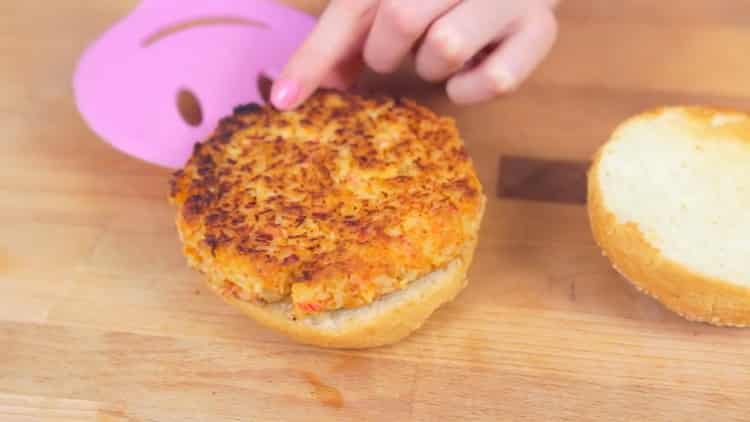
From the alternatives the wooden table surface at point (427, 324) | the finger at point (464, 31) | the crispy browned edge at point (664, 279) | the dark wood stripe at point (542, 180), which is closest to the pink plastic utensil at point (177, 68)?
the wooden table surface at point (427, 324)

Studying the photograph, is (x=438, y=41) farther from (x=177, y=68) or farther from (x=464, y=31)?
(x=177, y=68)

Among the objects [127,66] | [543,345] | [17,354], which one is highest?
[127,66]

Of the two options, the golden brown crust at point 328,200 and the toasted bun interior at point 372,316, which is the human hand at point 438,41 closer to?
the golden brown crust at point 328,200

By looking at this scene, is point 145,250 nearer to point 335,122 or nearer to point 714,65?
point 335,122

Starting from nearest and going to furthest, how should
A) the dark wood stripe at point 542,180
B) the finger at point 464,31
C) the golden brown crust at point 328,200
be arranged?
the golden brown crust at point 328,200 < the finger at point 464,31 < the dark wood stripe at point 542,180

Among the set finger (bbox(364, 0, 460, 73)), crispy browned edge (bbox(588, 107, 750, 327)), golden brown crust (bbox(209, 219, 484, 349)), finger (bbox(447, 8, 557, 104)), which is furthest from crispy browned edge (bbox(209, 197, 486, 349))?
finger (bbox(364, 0, 460, 73))

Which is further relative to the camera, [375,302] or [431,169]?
[431,169]

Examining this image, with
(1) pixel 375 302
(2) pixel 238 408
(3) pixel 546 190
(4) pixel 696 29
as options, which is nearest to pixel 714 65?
(4) pixel 696 29

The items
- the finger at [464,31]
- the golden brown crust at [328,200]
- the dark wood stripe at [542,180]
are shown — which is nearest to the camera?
the golden brown crust at [328,200]
